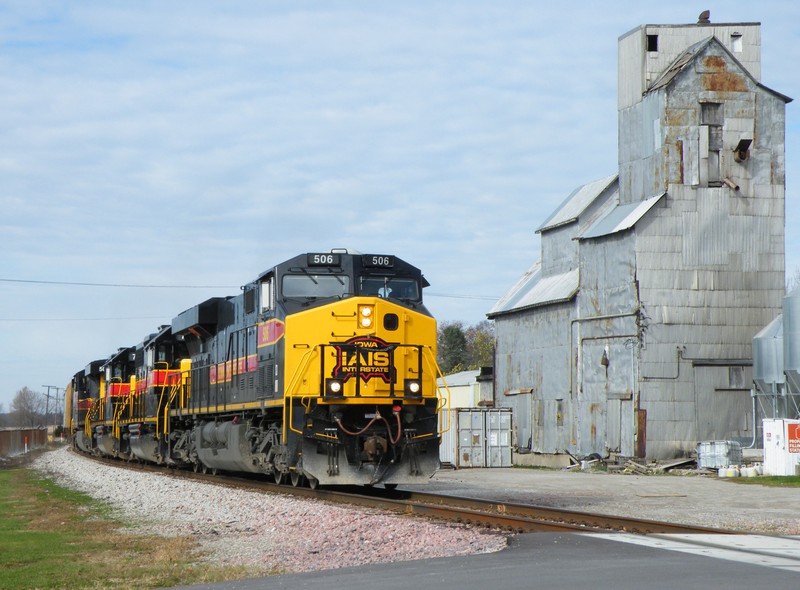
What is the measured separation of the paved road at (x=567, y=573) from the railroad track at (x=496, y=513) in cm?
186

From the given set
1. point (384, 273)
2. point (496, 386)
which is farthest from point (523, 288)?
point (384, 273)

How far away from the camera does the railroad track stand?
12.6 meters

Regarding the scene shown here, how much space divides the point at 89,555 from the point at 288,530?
2683 millimetres

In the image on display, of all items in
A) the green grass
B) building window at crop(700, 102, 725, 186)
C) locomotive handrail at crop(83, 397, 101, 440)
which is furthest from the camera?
locomotive handrail at crop(83, 397, 101, 440)

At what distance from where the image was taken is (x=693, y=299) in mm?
35156

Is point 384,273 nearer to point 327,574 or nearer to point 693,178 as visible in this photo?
point 327,574

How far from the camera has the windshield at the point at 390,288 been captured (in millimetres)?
19328

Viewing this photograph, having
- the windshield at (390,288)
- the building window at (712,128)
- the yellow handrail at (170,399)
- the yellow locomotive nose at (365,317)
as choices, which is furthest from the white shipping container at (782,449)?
the yellow handrail at (170,399)

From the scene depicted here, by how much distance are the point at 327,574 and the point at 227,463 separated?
14.1 meters

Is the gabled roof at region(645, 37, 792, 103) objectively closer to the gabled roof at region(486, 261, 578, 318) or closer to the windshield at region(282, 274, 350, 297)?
the gabled roof at region(486, 261, 578, 318)

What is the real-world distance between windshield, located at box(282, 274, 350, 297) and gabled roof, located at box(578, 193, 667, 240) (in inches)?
713

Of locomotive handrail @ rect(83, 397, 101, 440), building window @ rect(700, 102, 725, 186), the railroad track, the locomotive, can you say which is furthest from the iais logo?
locomotive handrail @ rect(83, 397, 101, 440)

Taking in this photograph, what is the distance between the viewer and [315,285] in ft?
64.0

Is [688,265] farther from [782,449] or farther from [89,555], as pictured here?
[89,555]
